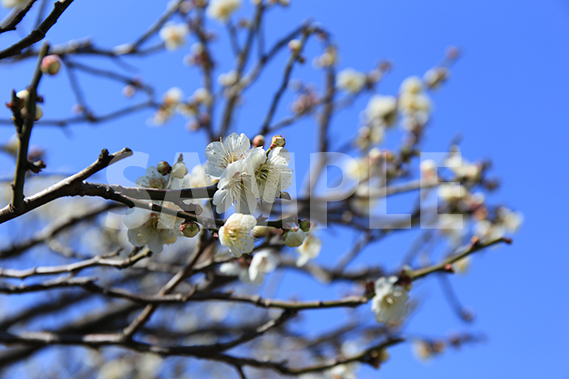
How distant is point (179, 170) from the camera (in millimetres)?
1156

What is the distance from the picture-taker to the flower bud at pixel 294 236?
116 centimetres

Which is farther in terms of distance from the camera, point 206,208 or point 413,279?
point 413,279

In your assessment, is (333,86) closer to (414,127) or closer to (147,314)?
(414,127)

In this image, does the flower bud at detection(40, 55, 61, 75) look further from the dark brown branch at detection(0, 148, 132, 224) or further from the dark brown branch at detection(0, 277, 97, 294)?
the dark brown branch at detection(0, 277, 97, 294)

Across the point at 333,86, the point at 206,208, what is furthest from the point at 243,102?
the point at 206,208

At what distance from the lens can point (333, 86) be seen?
12.8 ft

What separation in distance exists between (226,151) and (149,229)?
1.15ft

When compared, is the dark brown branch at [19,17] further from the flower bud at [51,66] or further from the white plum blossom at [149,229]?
the white plum blossom at [149,229]

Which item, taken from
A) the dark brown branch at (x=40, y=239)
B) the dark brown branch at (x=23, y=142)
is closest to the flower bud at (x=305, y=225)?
the dark brown branch at (x=23, y=142)

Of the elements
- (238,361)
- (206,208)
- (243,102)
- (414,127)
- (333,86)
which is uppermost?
(243,102)

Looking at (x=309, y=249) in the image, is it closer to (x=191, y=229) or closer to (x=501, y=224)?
(x=191, y=229)

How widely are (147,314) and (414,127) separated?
3187mm

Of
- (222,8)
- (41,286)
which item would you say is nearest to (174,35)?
(222,8)

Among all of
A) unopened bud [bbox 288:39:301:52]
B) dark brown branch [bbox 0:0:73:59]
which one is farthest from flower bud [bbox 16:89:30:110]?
unopened bud [bbox 288:39:301:52]
